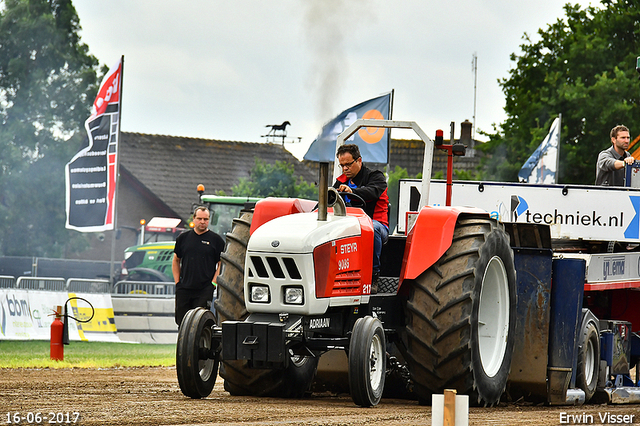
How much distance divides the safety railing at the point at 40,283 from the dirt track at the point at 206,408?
7.39m

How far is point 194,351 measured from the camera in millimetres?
7148

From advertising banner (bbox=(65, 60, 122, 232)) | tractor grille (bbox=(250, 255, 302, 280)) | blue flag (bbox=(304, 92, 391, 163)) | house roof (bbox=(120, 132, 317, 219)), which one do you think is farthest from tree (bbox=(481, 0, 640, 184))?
tractor grille (bbox=(250, 255, 302, 280))

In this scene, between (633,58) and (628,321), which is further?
(633,58)

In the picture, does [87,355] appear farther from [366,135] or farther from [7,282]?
[366,135]

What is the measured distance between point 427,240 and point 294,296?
49.9 inches

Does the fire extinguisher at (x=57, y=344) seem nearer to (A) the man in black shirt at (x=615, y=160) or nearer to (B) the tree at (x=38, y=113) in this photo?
(A) the man in black shirt at (x=615, y=160)

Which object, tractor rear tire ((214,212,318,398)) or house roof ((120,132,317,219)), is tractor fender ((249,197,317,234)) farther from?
house roof ((120,132,317,219))

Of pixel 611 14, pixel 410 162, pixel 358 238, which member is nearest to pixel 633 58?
pixel 611 14

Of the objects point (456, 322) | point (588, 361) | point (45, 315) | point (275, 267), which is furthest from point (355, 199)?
point (45, 315)

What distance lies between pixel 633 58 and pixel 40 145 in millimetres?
17432

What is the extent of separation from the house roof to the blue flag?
65.8ft

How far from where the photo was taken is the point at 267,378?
25.5 ft

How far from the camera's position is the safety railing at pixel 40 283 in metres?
16.3

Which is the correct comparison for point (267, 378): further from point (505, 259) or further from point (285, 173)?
point (285, 173)
